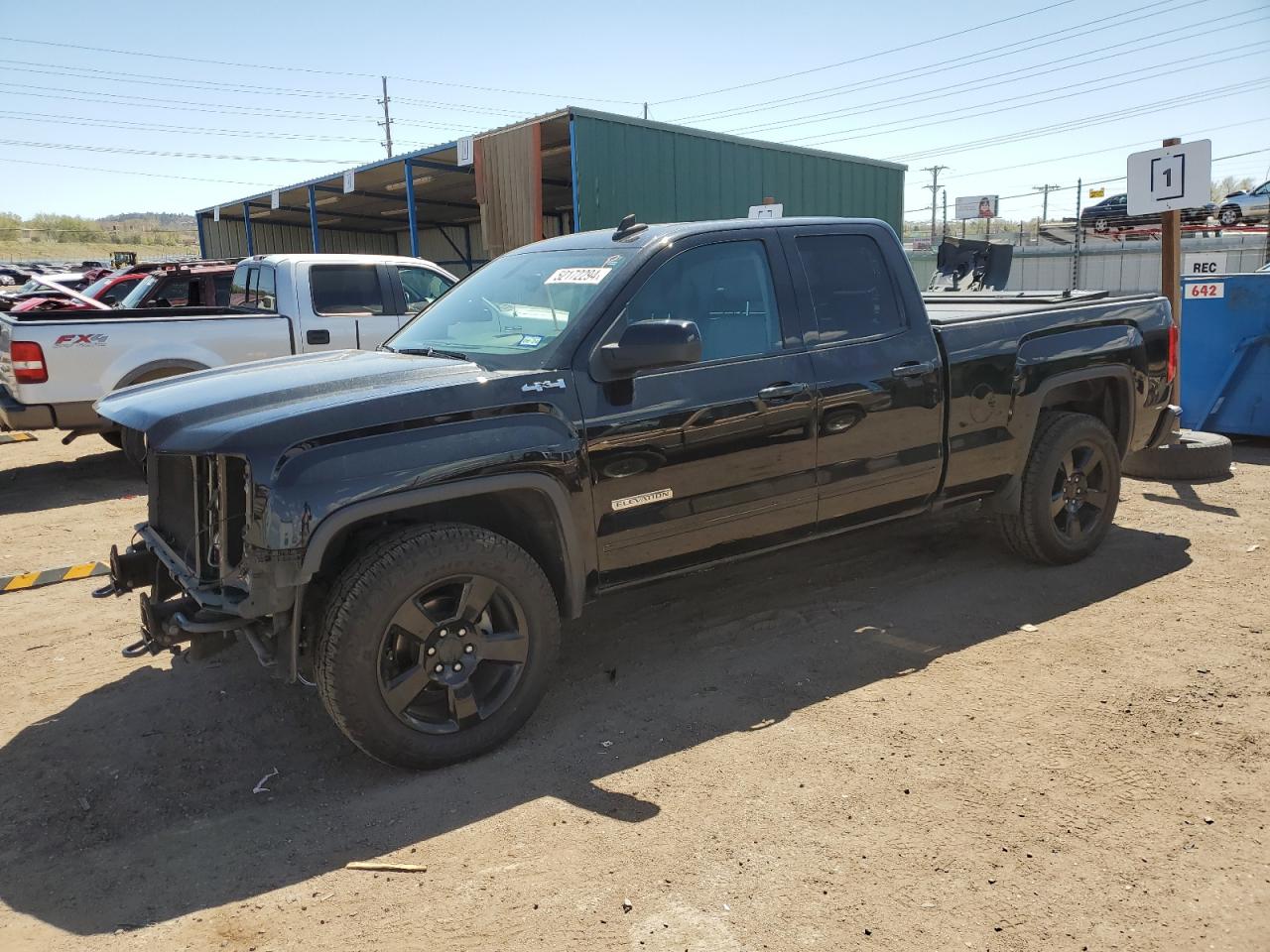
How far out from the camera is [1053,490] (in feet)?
17.7

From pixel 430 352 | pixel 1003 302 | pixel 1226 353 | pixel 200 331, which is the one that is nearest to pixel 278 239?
pixel 200 331

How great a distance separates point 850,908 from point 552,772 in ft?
3.92

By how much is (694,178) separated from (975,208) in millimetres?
36453

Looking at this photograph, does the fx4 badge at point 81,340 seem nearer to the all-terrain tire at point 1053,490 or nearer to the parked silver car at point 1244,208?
the all-terrain tire at point 1053,490

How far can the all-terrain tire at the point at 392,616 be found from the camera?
3.21 m

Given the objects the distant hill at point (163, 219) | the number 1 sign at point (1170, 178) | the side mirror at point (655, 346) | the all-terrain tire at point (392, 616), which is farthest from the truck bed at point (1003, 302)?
the distant hill at point (163, 219)

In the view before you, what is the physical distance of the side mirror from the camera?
11.6ft

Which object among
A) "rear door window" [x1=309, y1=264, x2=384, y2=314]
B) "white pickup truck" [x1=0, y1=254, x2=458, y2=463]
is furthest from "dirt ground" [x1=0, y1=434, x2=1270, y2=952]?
"rear door window" [x1=309, y1=264, x2=384, y2=314]

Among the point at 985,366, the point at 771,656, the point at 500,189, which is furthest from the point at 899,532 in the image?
the point at 500,189

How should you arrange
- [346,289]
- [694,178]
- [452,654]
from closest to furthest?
[452,654]
[346,289]
[694,178]

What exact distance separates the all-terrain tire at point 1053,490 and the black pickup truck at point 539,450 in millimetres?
183

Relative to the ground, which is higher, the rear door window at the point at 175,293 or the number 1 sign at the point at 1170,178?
the number 1 sign at the point at 1170,178

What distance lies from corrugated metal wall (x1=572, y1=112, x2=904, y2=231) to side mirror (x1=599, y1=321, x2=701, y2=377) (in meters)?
10.4

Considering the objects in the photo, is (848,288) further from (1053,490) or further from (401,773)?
(401,773)
